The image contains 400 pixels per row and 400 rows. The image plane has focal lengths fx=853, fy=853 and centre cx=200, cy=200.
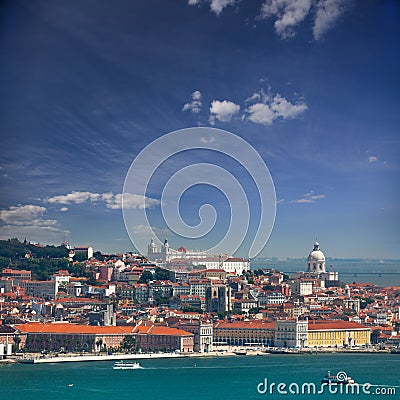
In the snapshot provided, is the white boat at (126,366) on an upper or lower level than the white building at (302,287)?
lower

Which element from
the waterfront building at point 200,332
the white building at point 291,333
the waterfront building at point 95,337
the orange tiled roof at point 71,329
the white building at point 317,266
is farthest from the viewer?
the white building at point 317,266

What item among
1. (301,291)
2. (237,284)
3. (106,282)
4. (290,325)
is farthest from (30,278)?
(301,291)

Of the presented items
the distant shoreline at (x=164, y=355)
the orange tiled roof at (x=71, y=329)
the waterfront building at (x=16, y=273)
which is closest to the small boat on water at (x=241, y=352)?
the distant shoreline at (x=164, y=355)

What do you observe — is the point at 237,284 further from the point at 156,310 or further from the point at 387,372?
the point at 387,372

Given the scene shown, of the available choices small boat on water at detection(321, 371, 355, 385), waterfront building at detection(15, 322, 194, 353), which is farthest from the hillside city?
small boat on water at detection(321, 371, 355, 385)

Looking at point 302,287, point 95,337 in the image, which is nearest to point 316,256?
point 302,287

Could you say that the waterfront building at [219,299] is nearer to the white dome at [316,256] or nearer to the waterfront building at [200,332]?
the waterfront building at [200,332]

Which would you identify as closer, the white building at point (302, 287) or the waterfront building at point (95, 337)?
the waterfront building at point (95, 337)

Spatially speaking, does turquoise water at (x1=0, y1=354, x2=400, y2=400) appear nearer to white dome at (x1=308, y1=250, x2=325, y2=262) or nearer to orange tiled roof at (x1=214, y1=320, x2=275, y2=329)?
orange tiled roof at (x1=214, y1=320, x2=275, y2=329)
